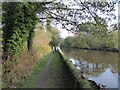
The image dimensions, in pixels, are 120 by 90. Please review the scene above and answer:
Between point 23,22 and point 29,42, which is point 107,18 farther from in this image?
point 29,42

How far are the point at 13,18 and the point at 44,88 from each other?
3.62 metres

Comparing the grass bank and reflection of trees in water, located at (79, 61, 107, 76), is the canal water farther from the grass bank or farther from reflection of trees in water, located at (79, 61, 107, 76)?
the grass bank

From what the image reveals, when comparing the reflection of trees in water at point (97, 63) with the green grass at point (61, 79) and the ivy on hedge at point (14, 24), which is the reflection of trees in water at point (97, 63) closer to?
the green grass at point (61, 79)

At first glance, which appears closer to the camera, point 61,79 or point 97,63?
point 61,79

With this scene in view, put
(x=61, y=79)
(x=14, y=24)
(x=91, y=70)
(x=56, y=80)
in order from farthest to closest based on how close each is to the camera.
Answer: (x=91, y=70) < (x=61, y=79) < (x=56, y=80) < (x=14, y=24)

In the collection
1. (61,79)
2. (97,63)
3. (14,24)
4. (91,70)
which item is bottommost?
(97,63)

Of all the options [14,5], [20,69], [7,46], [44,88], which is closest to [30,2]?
[14,5]

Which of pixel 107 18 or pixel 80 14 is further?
pixel 80 14

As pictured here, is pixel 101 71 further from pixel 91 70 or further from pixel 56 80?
pixel 56 80

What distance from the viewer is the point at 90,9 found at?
5.63 metres

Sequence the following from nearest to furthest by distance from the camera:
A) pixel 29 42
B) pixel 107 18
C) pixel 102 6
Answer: pixel 102 6, pixel 107 18, pixel 29 42

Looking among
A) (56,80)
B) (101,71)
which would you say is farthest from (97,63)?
(56,80)

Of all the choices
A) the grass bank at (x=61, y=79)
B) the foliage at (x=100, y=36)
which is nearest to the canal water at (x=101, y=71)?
the grass bank at (x=61, y=79)

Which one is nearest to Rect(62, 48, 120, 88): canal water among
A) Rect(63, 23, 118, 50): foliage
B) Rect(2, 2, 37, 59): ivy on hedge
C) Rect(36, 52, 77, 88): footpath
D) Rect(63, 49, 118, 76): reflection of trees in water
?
Rect(63, 49, 118, 76): reflection of trees in water
